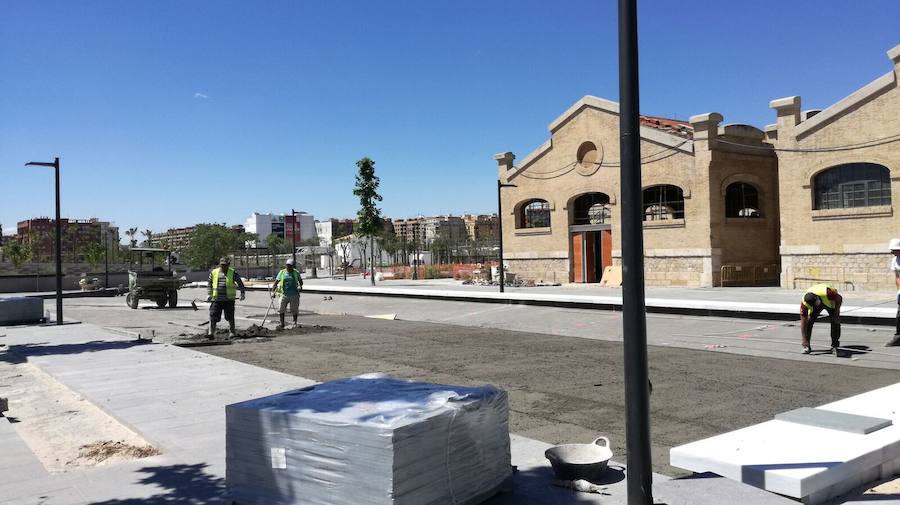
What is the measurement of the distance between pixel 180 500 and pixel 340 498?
1.67 m

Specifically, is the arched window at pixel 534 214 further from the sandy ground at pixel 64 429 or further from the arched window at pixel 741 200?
the sandy ground at pixel 64 429

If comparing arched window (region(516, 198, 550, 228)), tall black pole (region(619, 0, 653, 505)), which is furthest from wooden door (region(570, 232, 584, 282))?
tall black pole (region(619, 0, 653, 505))

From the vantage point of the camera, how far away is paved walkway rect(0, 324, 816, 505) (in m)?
4.59

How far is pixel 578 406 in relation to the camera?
7715 mm

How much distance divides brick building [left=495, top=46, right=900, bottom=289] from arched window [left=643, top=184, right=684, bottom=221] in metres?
0.06

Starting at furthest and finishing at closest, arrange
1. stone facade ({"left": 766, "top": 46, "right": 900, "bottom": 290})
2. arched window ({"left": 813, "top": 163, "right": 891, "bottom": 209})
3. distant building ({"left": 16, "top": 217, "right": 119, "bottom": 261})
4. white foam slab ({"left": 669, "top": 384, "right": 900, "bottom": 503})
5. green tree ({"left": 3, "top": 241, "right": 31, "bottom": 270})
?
1. distant building ({"left": 16, "top": 217, "right": 119, "bottom": 261})
2. green tree ({"left": 3, "top": 241, "right": 31, "bottom": 270})
3. arched window ({"left": 813, "top": 163, "right": 891, "bottom": 209})
4. stone facade ({"left": 766, "top": 46, "right": 900, "bottom": 290})
5. white foam slab ({"left": 669, "top": 384, "right": 900, "bottom": 503})

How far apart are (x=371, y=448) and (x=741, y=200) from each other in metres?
31.1

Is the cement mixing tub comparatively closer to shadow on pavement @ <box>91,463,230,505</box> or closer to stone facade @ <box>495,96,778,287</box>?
shadow on pavement @ <box>91,463,230,505</box>

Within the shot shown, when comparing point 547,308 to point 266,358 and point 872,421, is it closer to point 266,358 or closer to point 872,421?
point 266,358

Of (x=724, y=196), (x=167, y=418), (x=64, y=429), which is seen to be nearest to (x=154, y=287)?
(x=64, y=429)

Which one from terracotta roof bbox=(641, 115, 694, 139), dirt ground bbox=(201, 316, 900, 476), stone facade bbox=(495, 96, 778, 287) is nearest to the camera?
dirt ground bbox=(201, 316, 900, 476)

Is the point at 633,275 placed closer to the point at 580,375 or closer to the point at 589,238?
the point at 580,375

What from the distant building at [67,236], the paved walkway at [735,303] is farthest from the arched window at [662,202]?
the distant building at [67,236]

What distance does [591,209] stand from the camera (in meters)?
35.7
